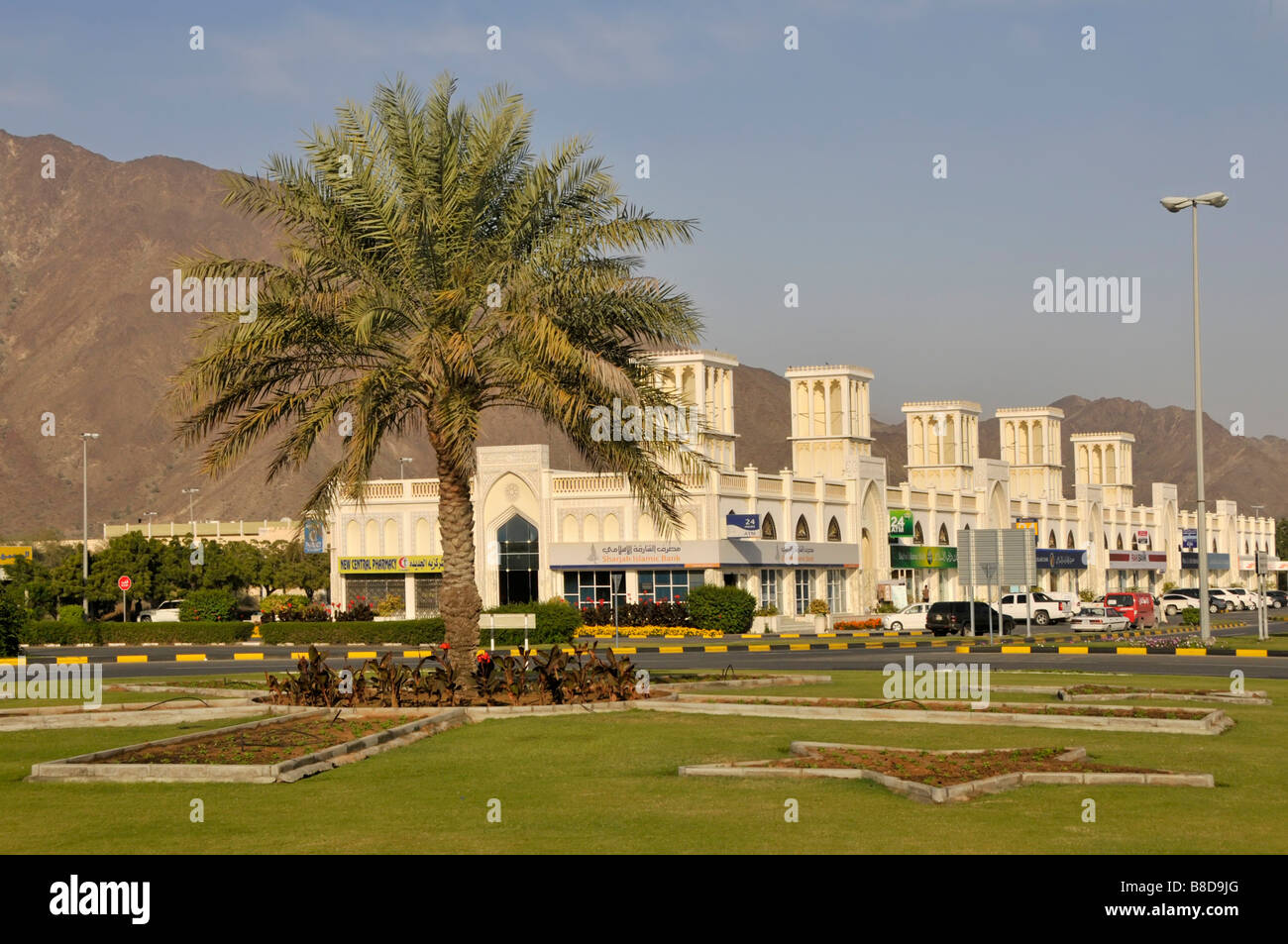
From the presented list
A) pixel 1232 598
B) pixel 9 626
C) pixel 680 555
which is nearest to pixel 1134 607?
pixel 680 555

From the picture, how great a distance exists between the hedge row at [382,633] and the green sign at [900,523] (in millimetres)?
29646

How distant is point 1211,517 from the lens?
13012 centimetres

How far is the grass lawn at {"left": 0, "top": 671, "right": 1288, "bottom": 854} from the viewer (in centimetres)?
1016

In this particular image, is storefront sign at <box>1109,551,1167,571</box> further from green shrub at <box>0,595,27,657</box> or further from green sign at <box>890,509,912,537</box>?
green shrub at <box>0,595,27,657</box>

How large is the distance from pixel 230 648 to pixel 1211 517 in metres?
101

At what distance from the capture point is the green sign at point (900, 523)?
244 feet

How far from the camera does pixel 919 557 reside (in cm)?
7638

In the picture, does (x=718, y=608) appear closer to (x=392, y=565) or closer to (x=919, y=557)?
(x=392, y=565)

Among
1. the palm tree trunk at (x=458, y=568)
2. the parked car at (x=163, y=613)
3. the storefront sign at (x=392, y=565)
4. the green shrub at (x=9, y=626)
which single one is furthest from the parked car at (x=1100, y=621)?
the parked car at (x=163, y=613)

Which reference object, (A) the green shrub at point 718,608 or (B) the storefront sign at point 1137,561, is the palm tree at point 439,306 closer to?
(A) the green shrub at point 718,608

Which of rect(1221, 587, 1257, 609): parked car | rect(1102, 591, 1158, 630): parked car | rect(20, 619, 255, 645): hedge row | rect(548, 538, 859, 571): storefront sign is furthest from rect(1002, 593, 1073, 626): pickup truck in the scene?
rect(20, 619, 255, 645): hedge row

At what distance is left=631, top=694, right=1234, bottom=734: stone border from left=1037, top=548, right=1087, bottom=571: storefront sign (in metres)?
74.2
